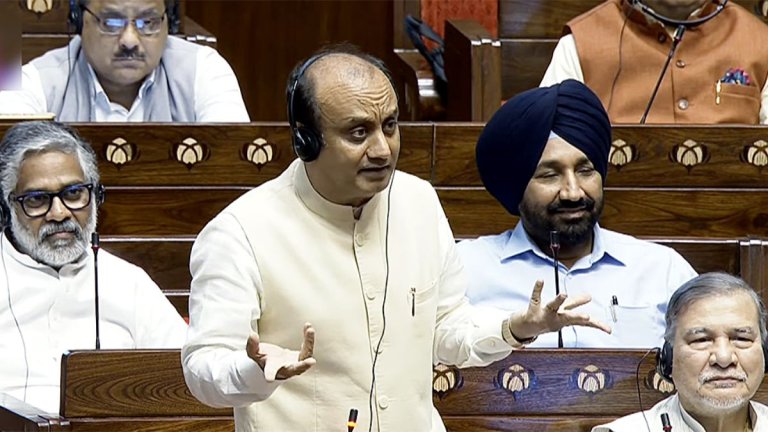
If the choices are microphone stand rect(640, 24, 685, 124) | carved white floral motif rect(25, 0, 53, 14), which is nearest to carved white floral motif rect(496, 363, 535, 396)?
microphone stand rect(640, 24, 685, 124)

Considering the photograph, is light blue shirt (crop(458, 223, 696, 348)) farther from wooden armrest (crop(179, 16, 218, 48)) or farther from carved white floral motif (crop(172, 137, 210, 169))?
wooden armrest (crop(179, 16, 218, 48))

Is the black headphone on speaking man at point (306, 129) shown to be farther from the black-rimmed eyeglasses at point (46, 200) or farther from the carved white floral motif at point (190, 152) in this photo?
the carved white floral motif at point (190, 152)

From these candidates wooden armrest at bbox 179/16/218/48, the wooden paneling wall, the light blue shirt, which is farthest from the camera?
the wooden paneling wall

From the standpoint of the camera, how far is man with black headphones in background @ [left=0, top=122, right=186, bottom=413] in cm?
329

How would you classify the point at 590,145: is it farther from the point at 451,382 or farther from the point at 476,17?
the point at 476,17

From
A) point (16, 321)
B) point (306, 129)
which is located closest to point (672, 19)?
point (16, 321)

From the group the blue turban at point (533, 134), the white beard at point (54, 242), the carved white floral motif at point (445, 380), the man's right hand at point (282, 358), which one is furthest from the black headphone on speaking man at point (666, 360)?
the white beard at point (54, 242)

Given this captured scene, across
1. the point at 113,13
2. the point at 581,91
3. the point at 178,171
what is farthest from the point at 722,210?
the point at 113,13

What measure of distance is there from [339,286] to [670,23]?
196cm

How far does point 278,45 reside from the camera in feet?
18.1

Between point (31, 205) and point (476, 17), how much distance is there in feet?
5.81

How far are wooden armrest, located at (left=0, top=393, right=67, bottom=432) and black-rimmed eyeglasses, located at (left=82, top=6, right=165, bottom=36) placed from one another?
52.1 inches

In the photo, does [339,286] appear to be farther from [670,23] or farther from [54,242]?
[670,23]

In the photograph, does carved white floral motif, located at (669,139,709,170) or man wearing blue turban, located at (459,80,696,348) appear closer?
man wearing blue turban, located at (459,80,696,348)
